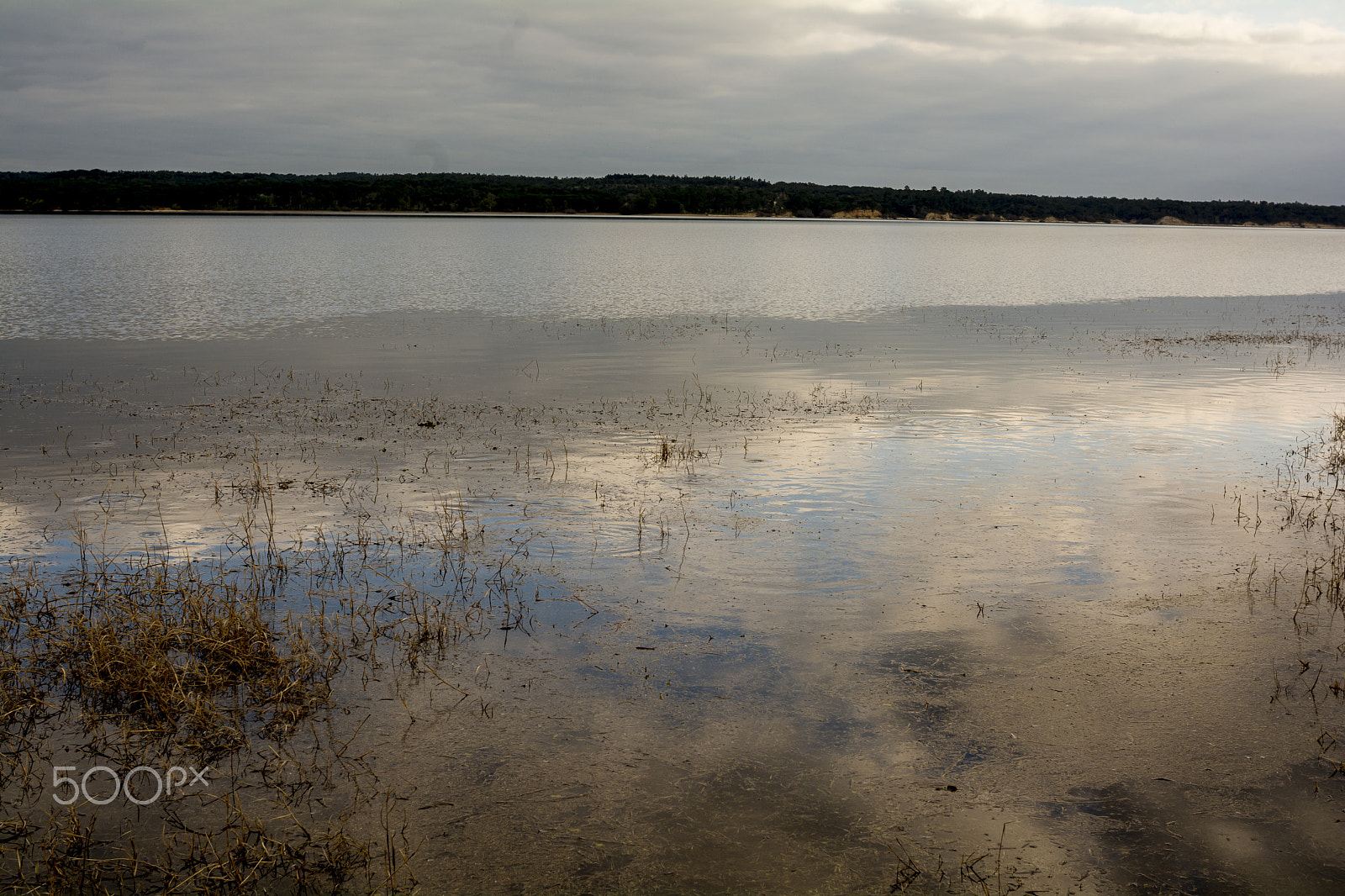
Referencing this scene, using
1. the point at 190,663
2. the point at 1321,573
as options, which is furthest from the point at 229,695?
the point at 1321,573

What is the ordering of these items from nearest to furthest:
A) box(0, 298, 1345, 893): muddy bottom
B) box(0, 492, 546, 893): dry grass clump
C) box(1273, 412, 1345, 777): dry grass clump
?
box(0, 492, 546, 893): dry grass clump
box(0, 298, 1345, 893): muddy bottom
box(1273, 412, 1345, 777): dry grass clump

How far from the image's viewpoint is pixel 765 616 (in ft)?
28.6

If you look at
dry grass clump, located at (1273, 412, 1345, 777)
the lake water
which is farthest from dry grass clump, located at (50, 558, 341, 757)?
dry grass clump, located at (1273, 412, 1345, 777)

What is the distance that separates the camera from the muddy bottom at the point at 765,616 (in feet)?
18.4

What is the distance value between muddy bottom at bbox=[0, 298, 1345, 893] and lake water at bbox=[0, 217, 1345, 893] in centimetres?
4

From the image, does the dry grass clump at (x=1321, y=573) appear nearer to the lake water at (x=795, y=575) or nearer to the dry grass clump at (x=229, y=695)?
the lake water at (x=795, y=575)

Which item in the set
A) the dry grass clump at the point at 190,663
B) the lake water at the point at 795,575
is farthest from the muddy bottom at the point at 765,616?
the dry grass clump at the point at 190,663

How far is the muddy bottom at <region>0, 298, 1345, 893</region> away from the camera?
18.4ft

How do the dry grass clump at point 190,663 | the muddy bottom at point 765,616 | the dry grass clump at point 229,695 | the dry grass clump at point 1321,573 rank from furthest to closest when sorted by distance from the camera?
the dry grass clump at point 1321,573 → the dry grass clump at point 190,663 → the muddy bottom at point 765,616 → the dry grass clump at point 229,695

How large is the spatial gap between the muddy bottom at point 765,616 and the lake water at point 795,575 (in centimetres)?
4

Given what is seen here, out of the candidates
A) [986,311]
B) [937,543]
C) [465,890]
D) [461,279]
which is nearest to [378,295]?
[461,279]

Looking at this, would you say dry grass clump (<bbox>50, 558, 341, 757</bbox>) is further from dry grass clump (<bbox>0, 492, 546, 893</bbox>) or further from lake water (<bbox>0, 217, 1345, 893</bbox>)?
lake water (<bbox>0, 217, 1345, 893</bbox>)

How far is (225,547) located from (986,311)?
33931 mm

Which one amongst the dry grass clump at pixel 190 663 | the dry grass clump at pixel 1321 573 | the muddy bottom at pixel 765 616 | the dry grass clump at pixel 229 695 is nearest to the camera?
the dry grass clump at pixel 229 695
